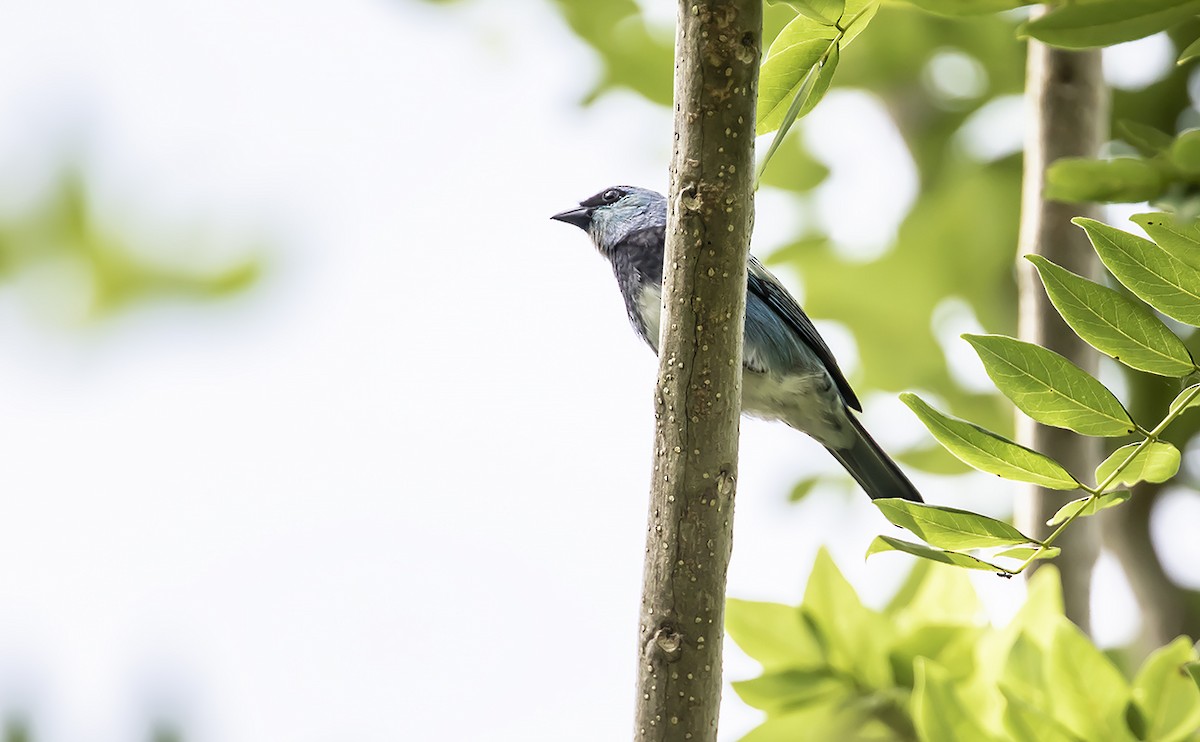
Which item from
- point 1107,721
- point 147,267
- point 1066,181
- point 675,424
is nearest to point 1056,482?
point 675,424

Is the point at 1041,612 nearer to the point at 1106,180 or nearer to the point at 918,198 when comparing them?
the point at 1106,180

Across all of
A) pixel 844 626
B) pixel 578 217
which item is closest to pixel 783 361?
pixel 578 217

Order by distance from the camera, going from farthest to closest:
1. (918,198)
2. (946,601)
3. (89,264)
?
(918,198) < (89,264) < (946,601)

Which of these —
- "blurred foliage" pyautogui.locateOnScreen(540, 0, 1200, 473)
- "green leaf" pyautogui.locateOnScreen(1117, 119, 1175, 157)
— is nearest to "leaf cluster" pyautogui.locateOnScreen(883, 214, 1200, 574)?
"green leaf" pyautogui.locateOnScreen(1117, 119, 1175, 157)

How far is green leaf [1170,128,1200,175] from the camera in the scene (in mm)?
680

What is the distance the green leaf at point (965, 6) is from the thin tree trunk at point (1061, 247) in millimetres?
1400

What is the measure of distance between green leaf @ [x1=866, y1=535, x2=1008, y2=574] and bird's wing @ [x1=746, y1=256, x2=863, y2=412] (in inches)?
73.9

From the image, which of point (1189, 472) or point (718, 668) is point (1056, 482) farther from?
point (1189, 472)

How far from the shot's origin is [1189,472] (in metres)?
2.55

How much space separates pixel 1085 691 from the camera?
5.32 feet

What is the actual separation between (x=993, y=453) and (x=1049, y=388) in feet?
0.27

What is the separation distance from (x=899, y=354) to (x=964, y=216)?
0.39m

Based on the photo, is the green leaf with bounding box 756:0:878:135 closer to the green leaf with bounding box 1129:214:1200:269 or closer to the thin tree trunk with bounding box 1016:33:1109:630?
the green leaf with bounding box 1129:214:1200:269

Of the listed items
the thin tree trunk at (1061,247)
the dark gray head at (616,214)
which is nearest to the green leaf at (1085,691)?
the thin tree trunk at (1061,247)
